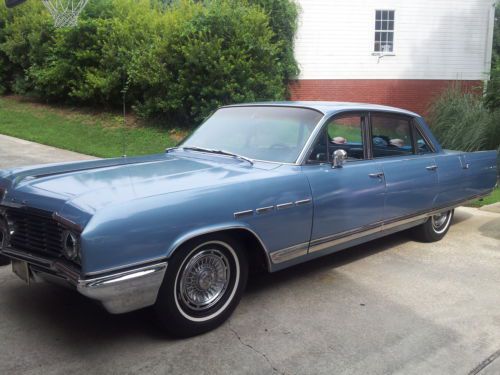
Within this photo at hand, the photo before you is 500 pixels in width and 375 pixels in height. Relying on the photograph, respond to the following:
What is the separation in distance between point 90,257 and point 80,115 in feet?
49.0

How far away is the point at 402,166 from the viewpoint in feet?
16.9

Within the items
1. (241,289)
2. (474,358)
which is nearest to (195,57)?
(241,289)

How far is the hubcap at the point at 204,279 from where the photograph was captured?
3.54 meters

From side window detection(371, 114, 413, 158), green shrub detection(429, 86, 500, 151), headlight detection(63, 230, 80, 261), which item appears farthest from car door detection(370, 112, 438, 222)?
green shrub detection(429, 86, 500, 151)

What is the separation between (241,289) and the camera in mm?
3865

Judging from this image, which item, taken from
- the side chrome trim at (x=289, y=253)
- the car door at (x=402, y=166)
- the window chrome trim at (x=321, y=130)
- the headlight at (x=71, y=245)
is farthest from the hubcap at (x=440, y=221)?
the headlight at (x=71, y=245)

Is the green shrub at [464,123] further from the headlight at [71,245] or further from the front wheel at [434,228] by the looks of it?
the headlight at [71,245]

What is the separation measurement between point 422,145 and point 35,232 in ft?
13.4

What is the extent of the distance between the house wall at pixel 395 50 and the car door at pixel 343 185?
536 inches

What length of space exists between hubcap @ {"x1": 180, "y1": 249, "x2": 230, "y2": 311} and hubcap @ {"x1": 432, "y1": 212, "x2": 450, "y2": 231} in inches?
128

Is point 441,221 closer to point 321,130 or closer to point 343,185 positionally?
point 343,185

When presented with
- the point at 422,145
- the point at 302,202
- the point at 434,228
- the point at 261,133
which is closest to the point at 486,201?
the point at 434,228

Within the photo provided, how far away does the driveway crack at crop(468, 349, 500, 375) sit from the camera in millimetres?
3273

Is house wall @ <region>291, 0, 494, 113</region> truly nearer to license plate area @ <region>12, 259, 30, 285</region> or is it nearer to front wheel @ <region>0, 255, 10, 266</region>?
front wheel @ <region>0, 255, 10, 266</region>
